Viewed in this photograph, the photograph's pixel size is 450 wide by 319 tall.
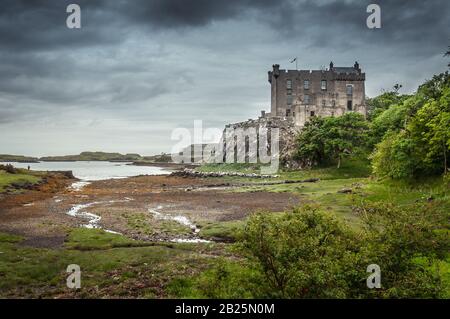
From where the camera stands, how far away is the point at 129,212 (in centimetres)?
4003

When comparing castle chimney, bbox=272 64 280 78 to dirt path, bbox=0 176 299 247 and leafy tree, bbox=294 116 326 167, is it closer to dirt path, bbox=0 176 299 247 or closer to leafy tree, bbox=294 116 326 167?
leafy tree, bbox=294 116 326 167

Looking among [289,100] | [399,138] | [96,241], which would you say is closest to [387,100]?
[289,100]

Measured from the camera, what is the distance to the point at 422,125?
41.0m

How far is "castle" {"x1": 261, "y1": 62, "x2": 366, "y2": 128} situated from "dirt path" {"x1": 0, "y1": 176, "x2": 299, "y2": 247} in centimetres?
5199

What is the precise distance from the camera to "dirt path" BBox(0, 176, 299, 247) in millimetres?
30312

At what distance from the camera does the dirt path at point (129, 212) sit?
30.3 meters

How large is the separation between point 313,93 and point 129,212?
2881 inches

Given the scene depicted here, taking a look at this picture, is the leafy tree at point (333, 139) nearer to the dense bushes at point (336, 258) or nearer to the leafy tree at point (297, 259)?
the dense bushes at point (336, 258)

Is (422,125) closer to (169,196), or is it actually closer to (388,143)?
(388,143)

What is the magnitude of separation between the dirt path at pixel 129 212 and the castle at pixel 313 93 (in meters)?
52.0

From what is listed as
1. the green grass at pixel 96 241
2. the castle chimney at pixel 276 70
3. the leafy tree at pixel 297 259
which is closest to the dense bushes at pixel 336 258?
the leafy tree at pixel 297 259

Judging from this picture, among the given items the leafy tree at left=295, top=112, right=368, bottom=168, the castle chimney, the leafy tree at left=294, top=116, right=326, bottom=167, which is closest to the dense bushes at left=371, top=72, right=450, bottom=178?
the leafy tree at left=295, top=112, right=368, bottom=168
